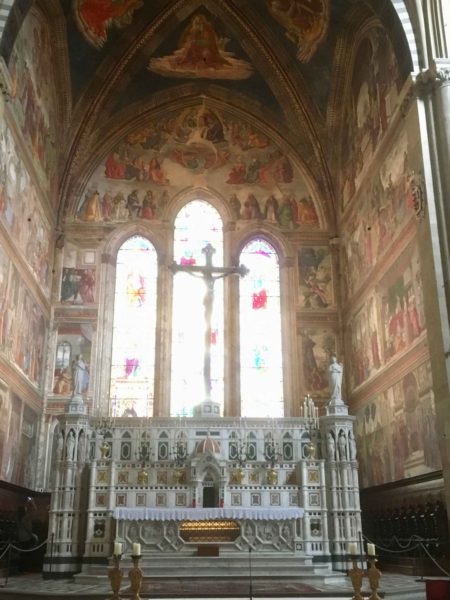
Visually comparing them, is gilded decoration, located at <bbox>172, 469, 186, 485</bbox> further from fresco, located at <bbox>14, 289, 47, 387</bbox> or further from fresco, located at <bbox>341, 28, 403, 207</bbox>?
fresco, located at <bbox>341, 28, 403, 207</bbox>

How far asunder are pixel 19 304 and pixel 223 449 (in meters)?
7.23

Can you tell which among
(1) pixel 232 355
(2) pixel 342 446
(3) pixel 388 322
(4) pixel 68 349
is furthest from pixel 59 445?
(3) pixel 388 322

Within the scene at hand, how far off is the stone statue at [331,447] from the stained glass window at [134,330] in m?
7.96

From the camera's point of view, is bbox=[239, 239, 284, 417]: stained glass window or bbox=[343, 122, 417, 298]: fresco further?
bbox=[239, 239, 284, 417]: stained glass window

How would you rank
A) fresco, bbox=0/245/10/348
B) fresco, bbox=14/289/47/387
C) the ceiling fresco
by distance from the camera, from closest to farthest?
1. fresco, bbox=0/245/10/348
2. fresco, bbox=14/289/47/387
3. the ceiling fresco

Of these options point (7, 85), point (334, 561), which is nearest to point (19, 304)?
point (7, 85)

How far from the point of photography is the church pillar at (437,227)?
1321cm

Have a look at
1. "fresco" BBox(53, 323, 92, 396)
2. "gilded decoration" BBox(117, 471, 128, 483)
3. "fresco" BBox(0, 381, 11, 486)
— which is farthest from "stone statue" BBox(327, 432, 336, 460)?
"fresco" BBox(53, 323, 92, 396)

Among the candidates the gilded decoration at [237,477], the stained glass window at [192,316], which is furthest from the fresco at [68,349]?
the gilded decoration at [237,477]

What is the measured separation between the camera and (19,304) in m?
19.8

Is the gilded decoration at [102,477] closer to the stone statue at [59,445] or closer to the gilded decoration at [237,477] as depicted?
the stone statue at [59,445]

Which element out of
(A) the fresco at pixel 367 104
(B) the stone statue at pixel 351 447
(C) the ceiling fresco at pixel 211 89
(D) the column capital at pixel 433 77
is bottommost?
(B) the stone statue at pixel 351 447

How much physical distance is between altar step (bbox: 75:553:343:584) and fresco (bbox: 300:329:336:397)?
8703 millimetres

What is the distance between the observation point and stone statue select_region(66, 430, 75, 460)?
1716 cm
